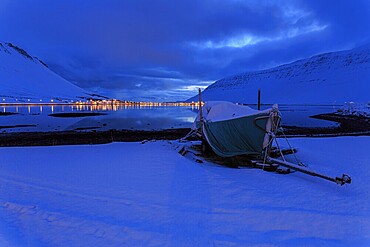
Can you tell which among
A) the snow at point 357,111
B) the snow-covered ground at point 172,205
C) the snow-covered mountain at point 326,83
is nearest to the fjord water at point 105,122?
the snow at point 357,111

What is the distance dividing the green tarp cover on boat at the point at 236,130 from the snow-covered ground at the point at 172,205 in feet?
4.76

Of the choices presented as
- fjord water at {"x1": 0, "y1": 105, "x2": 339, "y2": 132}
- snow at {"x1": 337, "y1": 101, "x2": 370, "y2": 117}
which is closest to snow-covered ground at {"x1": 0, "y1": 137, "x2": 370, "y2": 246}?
fjord water at {"x1": 0, "y1": 105, "x2": 339, "y2": 132}

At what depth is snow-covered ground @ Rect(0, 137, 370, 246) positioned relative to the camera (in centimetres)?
497

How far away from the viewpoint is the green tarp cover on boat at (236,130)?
1055 centimetres

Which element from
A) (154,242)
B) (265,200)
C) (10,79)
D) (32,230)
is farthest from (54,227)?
(10,79)

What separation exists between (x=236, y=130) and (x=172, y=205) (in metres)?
5.93

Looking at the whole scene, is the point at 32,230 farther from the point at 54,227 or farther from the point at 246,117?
the point at 246,117

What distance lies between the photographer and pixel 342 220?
19.1 ft

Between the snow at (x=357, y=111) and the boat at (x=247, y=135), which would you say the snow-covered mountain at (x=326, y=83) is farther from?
the boat at (x=247, y=135)

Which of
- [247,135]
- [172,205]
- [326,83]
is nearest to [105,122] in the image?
[247,135]

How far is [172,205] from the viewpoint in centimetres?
645

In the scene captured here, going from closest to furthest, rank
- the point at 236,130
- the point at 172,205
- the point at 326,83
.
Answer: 1. the point at 172,205
2. the point at 236,130
3. the point at 326,83

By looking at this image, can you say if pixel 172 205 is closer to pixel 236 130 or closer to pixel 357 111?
pixel 236 130

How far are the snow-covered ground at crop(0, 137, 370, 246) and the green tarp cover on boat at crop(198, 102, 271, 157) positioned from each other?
145cm
